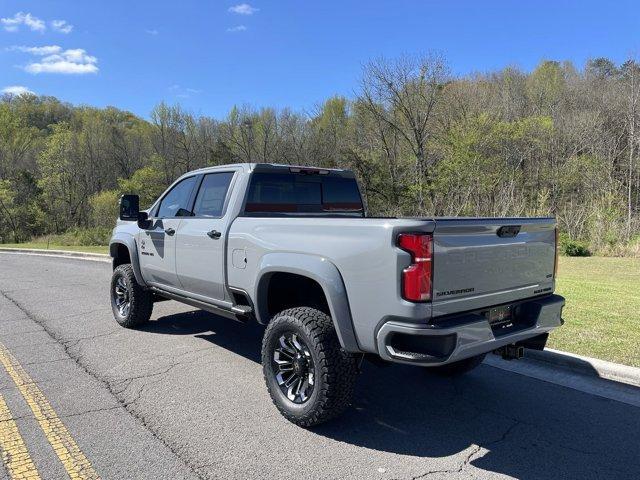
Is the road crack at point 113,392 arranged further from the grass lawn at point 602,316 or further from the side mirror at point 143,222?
the grass lawn at point 602,316

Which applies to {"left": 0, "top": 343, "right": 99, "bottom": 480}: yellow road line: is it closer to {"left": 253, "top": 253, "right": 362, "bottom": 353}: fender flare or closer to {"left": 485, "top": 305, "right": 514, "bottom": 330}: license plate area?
{"left": 253, "top": 253, "right": 362, "bottom": 353}: fender flare

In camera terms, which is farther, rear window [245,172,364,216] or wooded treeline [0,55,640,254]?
wooded treeline [0,55,640,254]

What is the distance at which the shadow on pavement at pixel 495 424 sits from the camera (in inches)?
130

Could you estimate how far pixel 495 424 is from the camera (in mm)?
3887

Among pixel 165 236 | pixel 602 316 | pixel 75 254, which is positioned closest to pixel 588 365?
pixel 602 316

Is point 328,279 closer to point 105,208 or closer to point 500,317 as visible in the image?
point 500,317

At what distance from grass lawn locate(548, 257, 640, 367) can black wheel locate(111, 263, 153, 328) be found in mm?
5171

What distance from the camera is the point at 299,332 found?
12.3 feet

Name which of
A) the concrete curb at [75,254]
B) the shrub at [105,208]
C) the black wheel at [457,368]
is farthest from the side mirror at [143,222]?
the shrub at [105,208]

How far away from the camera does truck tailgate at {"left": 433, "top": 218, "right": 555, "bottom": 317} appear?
320 centimetres

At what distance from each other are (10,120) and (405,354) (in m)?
70.6

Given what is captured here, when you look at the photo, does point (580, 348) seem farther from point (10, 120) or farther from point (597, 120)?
point (10, 120)

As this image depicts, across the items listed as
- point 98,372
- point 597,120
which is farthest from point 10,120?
point 98,372

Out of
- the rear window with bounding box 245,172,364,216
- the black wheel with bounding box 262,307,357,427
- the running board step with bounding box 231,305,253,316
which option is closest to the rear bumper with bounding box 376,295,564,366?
the black wheel with bounding box 262,307,357,427
